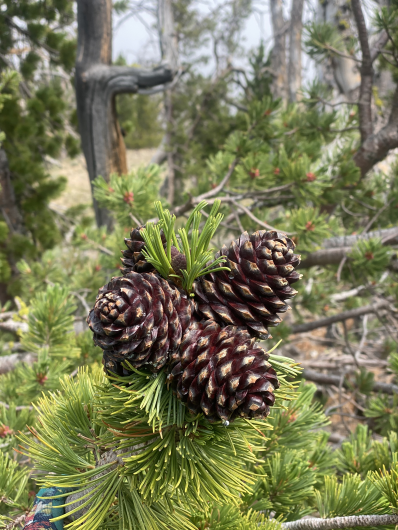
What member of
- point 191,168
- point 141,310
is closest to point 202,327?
point 141,310

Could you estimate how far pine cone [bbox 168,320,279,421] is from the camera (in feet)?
1.34

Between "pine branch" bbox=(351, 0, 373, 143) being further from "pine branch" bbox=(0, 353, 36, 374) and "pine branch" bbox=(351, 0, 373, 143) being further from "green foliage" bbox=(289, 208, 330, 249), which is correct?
"pine branch" bbox=(0, 353, 36, 374)

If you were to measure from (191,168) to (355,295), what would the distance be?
2.47 metres

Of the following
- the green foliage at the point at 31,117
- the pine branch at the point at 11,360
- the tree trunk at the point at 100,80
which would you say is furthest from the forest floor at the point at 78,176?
the pine branch at the point at 11,360

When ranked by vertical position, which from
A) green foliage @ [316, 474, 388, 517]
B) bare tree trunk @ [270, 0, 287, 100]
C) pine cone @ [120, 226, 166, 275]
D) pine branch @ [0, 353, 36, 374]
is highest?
bare tree trunk @ [270, 0, 287, 100]

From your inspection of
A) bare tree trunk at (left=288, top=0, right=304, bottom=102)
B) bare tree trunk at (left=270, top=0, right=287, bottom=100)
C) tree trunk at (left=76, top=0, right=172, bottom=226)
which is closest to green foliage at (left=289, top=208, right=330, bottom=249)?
tree trunk at (left=76, top=0, right=172, bottom=226)

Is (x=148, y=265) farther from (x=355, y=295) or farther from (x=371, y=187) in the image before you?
(x=355, y=295)

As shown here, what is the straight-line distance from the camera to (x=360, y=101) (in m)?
1.85

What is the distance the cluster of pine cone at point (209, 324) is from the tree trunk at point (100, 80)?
7.24ft

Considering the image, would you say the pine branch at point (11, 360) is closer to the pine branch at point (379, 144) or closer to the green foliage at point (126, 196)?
the green foliage at point (126, 196)

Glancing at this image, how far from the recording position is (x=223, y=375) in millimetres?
415

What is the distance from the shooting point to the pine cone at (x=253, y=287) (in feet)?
1.60

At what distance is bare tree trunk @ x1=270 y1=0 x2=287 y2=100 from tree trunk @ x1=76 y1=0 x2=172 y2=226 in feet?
10.0

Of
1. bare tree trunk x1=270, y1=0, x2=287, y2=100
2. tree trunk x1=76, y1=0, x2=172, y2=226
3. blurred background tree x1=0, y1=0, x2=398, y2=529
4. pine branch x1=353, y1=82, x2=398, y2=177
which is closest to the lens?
blurred background tree x1=0, y1=0, x2=398, y2=529
